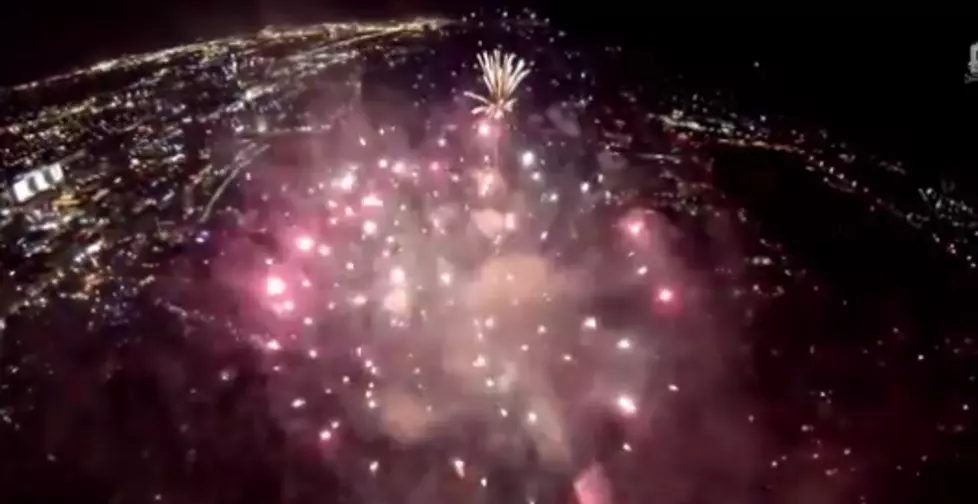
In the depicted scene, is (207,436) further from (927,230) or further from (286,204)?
(927,230)

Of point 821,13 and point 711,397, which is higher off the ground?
point 821,13

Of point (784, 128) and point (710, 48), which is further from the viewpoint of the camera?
point (710, 48)

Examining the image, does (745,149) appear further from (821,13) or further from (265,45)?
(265,45)

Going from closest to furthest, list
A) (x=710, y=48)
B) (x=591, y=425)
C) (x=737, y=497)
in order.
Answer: (x=737, y=497)
(x=591, y=425)
(x=710, y=48)

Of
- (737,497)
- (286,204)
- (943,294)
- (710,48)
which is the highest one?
(710,48)

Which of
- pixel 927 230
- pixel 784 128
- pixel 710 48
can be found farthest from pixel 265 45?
pixel 927 230

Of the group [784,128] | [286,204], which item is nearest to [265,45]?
[286,204]

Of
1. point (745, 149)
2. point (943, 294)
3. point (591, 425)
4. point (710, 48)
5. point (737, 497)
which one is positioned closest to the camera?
point (737, 497)
